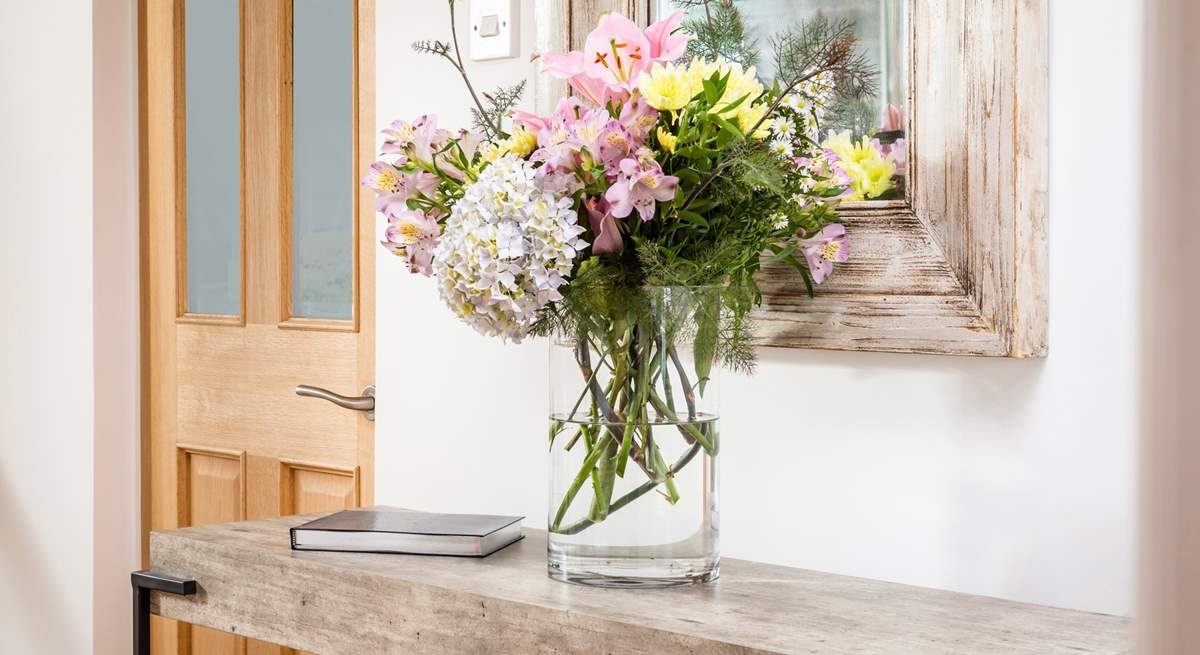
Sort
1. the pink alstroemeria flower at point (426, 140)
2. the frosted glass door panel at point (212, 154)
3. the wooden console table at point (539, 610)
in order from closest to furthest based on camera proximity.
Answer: the wooden console table at point (539, 610)
the pink alstroemeria flower at point (426, 140)
the frosted glass door panel at point (212, 154)

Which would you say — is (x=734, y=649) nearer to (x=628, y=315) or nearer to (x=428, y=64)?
(x=628, y=315)

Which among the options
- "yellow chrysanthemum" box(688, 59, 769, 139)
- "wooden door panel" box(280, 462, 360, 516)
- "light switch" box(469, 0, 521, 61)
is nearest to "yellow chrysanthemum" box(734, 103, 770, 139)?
"yellow chrysanthemum" box(688, 59, 769, 139)

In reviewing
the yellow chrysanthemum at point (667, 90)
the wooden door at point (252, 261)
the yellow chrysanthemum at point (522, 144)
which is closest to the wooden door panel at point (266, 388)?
the wooden door at point (252, 261)

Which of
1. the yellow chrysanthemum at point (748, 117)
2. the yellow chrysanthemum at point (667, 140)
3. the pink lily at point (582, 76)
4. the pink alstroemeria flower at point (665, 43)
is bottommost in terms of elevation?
the yellow chrysanthemum at point (667, 140)

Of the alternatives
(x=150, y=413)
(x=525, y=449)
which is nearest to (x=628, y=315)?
(x=525, y=449)

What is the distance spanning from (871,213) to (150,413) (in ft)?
5.26

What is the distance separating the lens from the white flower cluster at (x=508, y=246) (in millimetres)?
940

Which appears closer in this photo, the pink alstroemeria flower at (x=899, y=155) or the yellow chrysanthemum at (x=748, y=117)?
the yellow chrysanthemum at (x=748, y=117)

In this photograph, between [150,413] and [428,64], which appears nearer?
[428,64]

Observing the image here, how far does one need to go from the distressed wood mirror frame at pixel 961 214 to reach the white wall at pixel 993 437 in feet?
0.07

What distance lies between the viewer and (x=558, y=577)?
1048mm

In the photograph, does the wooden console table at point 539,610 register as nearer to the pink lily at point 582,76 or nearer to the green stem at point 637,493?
the green stem at point 637,493
